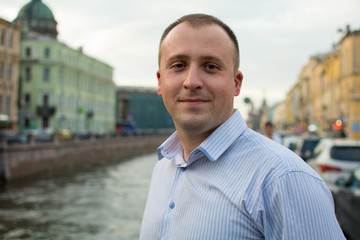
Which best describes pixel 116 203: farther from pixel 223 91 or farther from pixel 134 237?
pixel 223 91

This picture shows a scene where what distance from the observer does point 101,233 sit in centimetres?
1338

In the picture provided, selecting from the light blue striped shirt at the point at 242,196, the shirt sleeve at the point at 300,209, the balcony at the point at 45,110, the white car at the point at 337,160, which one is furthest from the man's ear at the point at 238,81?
the balcony at the point at 45,110

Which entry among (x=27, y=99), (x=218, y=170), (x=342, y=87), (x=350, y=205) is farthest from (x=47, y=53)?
(x=218, y=170)

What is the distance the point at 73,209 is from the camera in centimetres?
1750

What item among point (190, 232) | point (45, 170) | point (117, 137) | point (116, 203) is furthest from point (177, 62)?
point (117, 137)

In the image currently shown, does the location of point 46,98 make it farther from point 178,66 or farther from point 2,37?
point 178,66

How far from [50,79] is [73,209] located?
44.9 metres

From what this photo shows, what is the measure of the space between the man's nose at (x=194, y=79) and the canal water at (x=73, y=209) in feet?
37.3

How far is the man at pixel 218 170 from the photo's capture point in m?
1.45

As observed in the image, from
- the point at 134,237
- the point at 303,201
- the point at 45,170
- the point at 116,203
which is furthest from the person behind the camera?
the point at 45,170

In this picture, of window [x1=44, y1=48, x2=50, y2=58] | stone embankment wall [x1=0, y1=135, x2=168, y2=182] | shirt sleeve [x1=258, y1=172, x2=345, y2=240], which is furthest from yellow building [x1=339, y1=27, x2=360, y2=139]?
shirt sleeve [x1=258, y1=172, x2=345, y2=240]

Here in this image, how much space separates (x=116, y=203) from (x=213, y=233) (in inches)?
702

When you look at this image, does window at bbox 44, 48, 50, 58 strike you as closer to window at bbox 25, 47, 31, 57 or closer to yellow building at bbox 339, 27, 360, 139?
window at bbox 25, 47, 31, 57

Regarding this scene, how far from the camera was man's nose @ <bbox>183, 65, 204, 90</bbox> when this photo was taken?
178 centimetres
